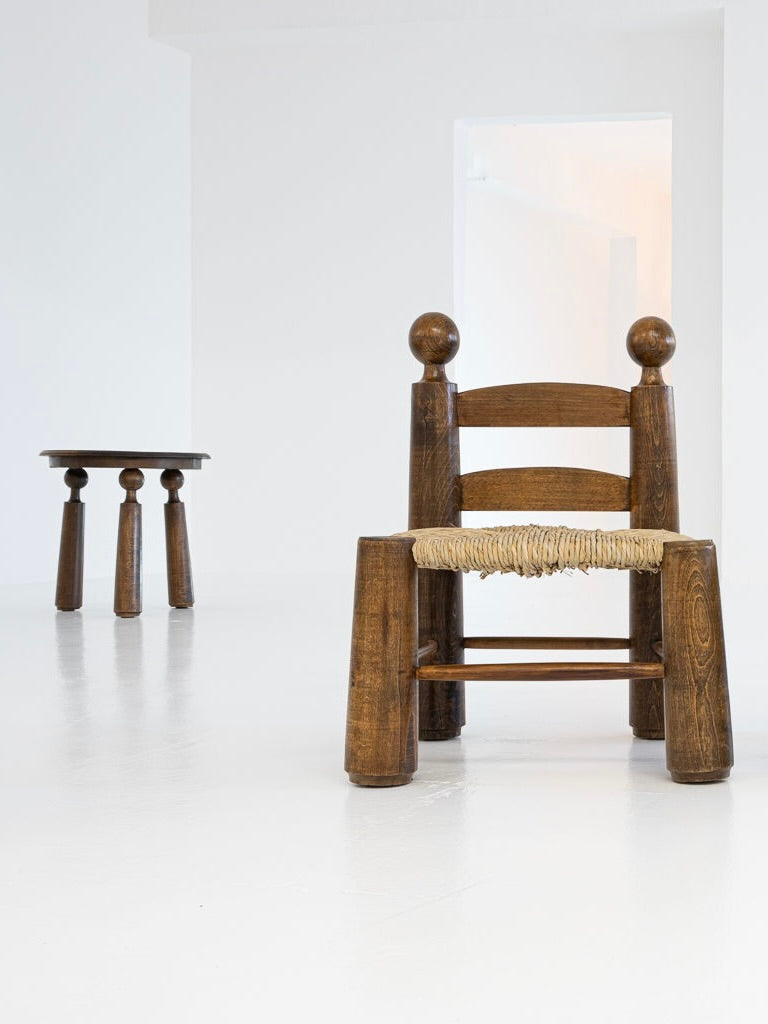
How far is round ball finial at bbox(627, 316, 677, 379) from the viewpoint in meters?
2.03

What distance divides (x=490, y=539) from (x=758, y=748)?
57cm

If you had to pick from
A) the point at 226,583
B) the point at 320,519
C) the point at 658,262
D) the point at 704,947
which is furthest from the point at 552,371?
the point at 704,947

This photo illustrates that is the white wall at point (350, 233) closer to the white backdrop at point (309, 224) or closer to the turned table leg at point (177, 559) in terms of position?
the white backdrop at point (309, 224)

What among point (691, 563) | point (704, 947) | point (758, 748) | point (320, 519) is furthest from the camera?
point (320, 519)

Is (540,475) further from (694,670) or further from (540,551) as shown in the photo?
(694,670)

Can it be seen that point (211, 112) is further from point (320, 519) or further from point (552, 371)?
point (552, 371)

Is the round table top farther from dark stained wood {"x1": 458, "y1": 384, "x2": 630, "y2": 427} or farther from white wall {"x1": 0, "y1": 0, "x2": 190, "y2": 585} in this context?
dark stained wood {"x1": 458, "y1": 384, "x2": 630, "y2": 427}

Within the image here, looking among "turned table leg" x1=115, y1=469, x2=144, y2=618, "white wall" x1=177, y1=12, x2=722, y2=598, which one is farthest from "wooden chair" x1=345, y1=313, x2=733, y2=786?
"white wall" x1=177, y1=12, x2=722, y2=598

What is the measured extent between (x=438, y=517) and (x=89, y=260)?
4.27 meters

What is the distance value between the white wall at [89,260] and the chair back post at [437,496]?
12.2ft

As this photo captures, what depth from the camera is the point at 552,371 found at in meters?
10.5

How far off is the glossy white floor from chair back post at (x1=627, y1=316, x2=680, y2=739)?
138mm

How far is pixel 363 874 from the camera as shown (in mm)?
1315

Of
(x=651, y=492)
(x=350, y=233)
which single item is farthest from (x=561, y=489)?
(x=350, y=233)
